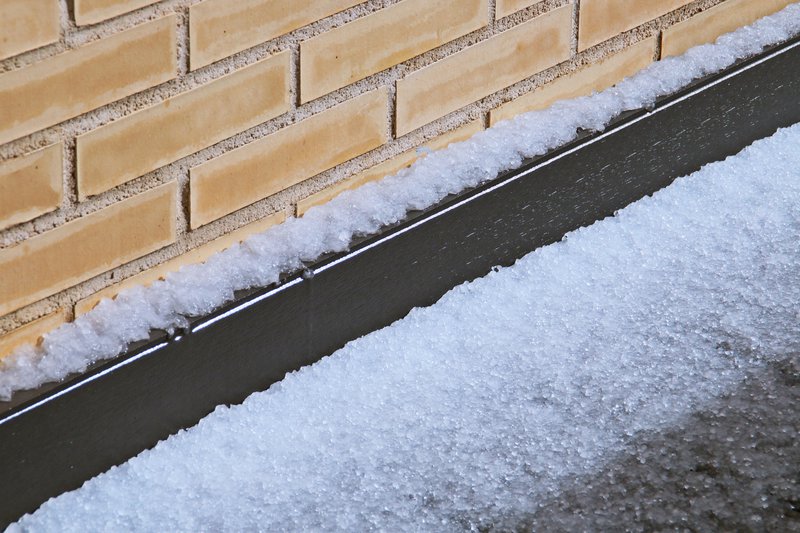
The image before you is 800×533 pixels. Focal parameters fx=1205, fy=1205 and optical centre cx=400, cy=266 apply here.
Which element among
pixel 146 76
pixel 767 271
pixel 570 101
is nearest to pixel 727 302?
pixel 767 271

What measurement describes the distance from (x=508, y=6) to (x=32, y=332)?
936mm

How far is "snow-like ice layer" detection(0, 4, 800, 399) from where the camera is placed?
1.60m

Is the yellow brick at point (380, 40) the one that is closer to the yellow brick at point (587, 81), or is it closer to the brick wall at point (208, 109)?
the brick wall at point (208, 109)

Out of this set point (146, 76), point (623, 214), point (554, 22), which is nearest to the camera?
point (146, 76)

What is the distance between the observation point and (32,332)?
5.20 ft

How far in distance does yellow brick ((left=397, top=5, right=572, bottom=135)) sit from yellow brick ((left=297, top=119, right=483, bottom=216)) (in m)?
0.05

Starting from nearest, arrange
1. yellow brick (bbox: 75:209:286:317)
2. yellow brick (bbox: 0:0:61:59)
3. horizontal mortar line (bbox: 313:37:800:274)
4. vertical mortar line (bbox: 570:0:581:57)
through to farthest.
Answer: yellow brick (bbox: 0:0:61:59) → yellow brick (bbox: 75:209:286:317) → horizontal mortar line (bbox: 313:37:800:274) → vertical mortar line (bbox: 570:0:581:57)

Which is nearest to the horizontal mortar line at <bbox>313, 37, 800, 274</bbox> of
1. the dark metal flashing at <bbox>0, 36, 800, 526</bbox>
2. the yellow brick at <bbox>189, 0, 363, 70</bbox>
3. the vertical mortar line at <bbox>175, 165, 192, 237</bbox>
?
the dark metal flashing at <bbox>0, 36, 800, 526</bbox>

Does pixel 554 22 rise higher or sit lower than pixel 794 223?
higher

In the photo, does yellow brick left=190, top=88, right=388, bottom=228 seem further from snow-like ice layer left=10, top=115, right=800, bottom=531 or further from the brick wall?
snow-like ice layer left=10, top=115, right=800, bottom=531

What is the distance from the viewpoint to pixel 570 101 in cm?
219

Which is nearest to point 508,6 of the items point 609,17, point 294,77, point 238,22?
point 609,17

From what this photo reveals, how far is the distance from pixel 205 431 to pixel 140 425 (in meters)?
0.11

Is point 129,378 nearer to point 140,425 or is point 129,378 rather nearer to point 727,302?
point 140,425
